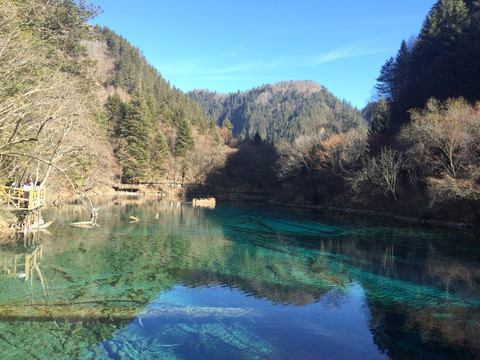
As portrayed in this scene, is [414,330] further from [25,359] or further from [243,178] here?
[243,178]

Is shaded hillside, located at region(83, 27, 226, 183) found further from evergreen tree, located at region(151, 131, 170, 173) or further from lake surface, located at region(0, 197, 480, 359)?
lake surface, located at region(0, 197, 480, 359)

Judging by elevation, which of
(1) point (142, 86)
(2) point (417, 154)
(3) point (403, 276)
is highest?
(1) point (142, 86)

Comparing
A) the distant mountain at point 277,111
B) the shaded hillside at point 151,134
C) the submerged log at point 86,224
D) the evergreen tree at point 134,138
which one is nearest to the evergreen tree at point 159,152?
the shaded hillside at point 151,134

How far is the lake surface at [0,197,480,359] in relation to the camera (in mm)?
6797

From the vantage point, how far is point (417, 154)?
93.7 feet

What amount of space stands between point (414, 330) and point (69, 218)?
2380 cm

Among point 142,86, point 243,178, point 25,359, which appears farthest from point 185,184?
point 25,359

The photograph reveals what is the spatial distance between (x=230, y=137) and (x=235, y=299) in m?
84.1

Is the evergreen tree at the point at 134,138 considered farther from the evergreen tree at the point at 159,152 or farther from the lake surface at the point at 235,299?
the lake surface at the point at 235,299

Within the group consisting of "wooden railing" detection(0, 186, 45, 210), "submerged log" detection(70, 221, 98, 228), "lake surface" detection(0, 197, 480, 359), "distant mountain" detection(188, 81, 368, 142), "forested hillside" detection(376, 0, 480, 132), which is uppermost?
"distant mountain" detection(188, 81, 368, 142)

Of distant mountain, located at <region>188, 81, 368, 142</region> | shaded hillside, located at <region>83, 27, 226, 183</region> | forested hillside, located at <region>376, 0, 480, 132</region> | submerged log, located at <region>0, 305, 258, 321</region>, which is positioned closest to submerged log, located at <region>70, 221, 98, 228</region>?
submerged log, located at <region>0, 305, 258, 321</region>

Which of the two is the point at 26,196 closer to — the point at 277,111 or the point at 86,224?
the point at 86,224

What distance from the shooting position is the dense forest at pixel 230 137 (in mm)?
13031

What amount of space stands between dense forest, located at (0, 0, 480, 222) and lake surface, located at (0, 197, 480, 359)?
330cm
